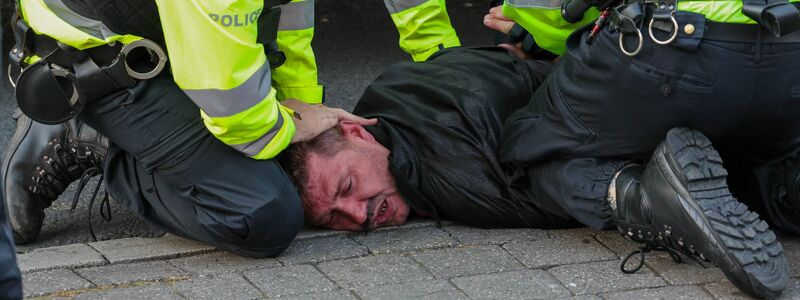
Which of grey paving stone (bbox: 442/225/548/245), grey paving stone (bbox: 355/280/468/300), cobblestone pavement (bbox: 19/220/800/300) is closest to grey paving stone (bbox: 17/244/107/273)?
cobblestone pavement (bbox: 19/220/800/300)

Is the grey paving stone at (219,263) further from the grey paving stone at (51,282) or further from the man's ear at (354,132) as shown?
the man's ear at (354,132)

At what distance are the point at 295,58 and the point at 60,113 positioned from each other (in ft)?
2.48

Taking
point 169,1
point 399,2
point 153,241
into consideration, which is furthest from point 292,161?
point 399,2

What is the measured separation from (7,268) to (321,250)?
133 cm

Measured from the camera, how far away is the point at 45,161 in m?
3.86

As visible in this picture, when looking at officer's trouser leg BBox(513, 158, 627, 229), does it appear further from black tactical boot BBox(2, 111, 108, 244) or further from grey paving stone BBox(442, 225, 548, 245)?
black tactical boot BBox(2, 111, 108, 244)

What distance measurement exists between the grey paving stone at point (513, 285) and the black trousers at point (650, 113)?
278mm

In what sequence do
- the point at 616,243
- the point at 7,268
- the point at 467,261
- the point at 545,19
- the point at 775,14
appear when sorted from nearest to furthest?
the point at 7,268 < the point at 775,14 < the point at 467,261 < the point at 616,243 < the point at 545,19

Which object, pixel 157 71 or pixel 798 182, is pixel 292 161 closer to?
pixel 157 71

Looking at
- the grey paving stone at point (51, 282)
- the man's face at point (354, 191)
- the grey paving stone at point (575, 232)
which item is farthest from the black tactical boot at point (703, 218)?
the grey paving stone at point (51, 282)

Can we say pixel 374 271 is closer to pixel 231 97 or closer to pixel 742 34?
pixel 231 97

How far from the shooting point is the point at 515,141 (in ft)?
12.0

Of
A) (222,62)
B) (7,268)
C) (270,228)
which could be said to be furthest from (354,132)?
(7,268)

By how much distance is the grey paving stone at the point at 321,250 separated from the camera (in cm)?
350
